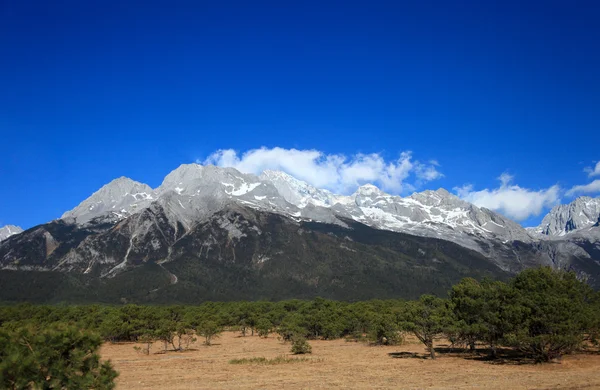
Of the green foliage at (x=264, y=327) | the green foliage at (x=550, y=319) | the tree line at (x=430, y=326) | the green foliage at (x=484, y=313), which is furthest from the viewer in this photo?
the green foliage at (x=264, y=327)

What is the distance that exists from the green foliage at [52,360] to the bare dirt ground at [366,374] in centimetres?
1517

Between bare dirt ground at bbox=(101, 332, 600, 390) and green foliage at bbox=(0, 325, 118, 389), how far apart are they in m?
15.2

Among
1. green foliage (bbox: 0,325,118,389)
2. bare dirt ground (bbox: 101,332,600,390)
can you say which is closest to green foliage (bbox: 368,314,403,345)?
bare dirt ground (bbox: 101,332,600,390)

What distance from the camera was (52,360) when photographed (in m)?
22.6

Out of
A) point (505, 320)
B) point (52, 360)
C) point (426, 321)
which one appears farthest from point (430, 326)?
point (52, 360)

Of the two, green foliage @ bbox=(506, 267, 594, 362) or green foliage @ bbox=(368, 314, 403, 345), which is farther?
green foliage @ bbox=(368, 314, 403, 345)

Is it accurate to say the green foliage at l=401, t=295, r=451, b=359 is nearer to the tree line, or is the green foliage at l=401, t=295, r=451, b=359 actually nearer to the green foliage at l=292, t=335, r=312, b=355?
the tree line

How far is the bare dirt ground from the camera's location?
35.2 meters

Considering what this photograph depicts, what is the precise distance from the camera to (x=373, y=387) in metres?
34.5

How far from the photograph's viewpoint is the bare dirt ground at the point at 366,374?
35.2 meters

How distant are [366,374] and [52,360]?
28.0 m

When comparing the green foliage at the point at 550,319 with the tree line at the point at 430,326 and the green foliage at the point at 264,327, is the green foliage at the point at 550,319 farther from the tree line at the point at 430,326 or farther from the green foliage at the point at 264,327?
the green foliage at the point at 264,327

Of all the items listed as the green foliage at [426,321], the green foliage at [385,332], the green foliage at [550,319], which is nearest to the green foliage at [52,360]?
the green foliage at [550,319]

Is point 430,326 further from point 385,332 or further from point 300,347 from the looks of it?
point 385,332
